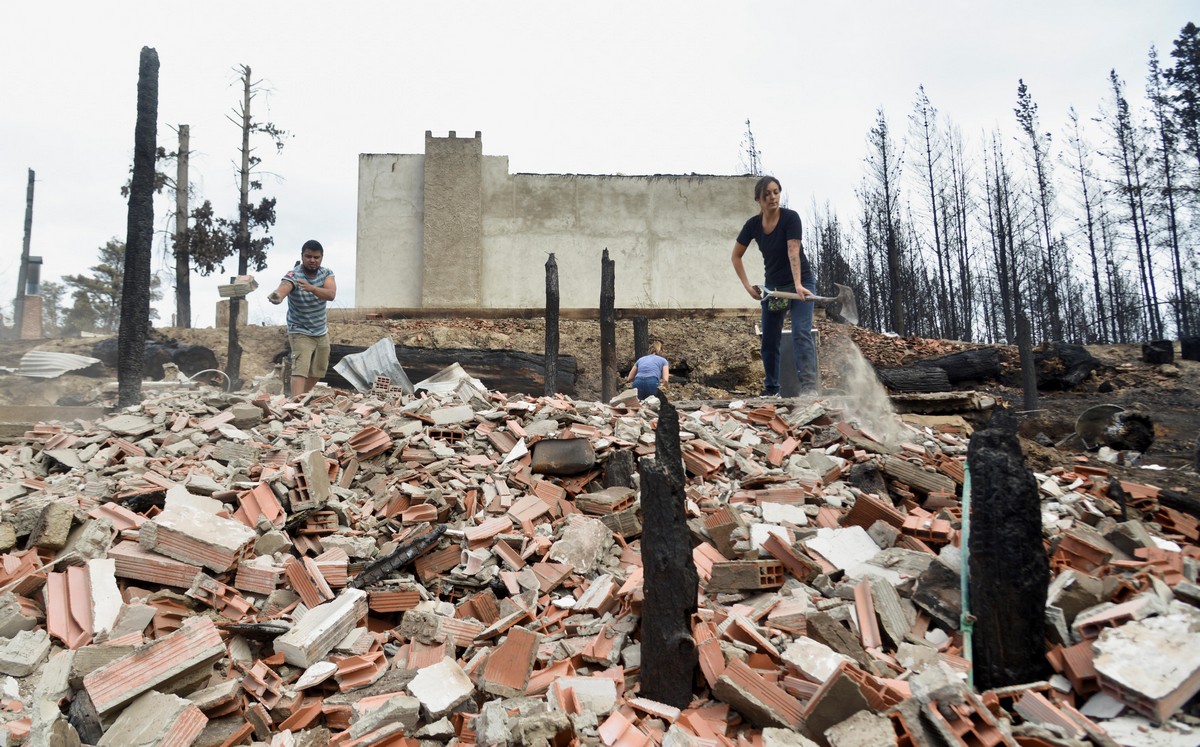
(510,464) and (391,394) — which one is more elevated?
(391,394)

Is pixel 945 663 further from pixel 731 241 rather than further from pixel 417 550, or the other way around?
pixel 731 241

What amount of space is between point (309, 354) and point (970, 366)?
1403cm

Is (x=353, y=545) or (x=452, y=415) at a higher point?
(x=452, y=415)

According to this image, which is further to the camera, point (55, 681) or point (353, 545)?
point (353, 545)

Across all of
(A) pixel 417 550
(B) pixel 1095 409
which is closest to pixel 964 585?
(A) pixel 417 550

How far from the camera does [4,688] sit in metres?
2.76

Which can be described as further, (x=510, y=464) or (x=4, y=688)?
(x=510, y=464)

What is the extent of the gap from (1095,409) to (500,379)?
27.1 feet

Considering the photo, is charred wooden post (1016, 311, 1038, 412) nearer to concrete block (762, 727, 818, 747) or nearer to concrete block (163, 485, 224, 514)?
concrete block (762, 727, 818, 747)

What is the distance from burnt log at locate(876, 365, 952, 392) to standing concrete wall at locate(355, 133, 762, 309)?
19.5 ft

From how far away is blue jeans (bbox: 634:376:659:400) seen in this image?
7.29 meters

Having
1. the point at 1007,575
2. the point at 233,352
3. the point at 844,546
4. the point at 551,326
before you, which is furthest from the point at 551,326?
the point at 1007,575

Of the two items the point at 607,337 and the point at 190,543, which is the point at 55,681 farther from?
the point at 607,337

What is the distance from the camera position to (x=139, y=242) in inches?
306
